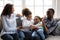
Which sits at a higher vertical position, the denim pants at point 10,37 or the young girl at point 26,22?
the young girl at point 26,22

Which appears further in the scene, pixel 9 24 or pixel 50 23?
pixel 50 23

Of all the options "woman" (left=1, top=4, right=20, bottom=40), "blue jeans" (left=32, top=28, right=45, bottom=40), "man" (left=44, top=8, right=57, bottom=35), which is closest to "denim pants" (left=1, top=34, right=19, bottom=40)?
"woman" (left=1, top=4, right=20, bottom=40)

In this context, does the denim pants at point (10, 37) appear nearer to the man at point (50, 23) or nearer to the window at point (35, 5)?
the man at point (50, 23)

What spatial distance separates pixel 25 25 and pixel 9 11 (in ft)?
1.55

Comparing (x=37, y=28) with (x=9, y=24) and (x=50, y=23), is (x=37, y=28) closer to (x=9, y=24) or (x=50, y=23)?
(x=50, y=23)

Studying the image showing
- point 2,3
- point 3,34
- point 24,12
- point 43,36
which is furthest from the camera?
point 2,3

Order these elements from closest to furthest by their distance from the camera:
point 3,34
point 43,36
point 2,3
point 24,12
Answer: point 3,34 < point 43,36 < point 24,12 < point 2,3

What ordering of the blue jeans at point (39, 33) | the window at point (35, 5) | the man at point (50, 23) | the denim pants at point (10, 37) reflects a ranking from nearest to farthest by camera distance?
the denim pants at point (10, 37) → the blue jeans at point (39, 33) → the man at point (50, 23) → the window at point (35, 5)

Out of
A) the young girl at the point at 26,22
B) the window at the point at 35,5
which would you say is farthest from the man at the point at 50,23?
the window at the point at 35,5

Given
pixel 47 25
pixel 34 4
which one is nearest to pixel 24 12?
pixel 47 25

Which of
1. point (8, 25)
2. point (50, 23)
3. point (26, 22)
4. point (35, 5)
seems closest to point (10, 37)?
point (8, 25)

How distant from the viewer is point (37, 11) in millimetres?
4277

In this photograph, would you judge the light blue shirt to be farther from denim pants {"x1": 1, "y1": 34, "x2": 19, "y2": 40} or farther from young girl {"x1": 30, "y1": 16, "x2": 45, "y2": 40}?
young girl {"x1": 30, "y1": 16, "x2": 45, "y2": 40}

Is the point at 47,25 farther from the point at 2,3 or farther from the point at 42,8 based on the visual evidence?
the point at 2,3
